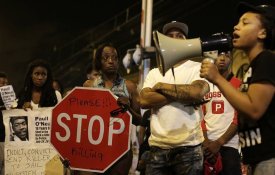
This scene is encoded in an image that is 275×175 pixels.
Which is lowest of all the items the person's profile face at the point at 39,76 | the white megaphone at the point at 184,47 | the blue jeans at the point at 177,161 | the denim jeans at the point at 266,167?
the blue jeans at the point at 177,161

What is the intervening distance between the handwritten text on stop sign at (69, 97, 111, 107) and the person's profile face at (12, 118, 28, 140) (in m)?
0.96

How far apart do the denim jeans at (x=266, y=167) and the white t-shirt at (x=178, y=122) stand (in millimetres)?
1316

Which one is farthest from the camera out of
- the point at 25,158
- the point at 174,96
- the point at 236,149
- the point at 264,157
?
the point at 25,158

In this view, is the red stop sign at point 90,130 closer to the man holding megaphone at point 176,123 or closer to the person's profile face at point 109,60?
the person's profile face at point 109,60

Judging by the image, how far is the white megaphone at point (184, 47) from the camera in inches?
141

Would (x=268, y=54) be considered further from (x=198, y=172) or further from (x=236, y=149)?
(x=236, y=149)

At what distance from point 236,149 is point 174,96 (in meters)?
1.45

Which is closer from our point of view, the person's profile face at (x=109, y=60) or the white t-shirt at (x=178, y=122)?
the white t-shirt at (x=178, y=122)

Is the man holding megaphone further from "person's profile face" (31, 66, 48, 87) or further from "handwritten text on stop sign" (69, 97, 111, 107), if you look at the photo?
"person's profile face" (31, 66, 48, 87)

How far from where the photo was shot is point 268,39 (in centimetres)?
346

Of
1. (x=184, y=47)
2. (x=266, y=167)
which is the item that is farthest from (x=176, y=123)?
(x=266, y=167)

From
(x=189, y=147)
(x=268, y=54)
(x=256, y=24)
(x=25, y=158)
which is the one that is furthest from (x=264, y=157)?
(x=25, y=158)

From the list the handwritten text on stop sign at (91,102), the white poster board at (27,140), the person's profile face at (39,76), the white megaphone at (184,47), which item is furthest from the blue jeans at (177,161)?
the person's profile face at (39,76)

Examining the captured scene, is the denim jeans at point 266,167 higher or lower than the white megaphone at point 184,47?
lower
